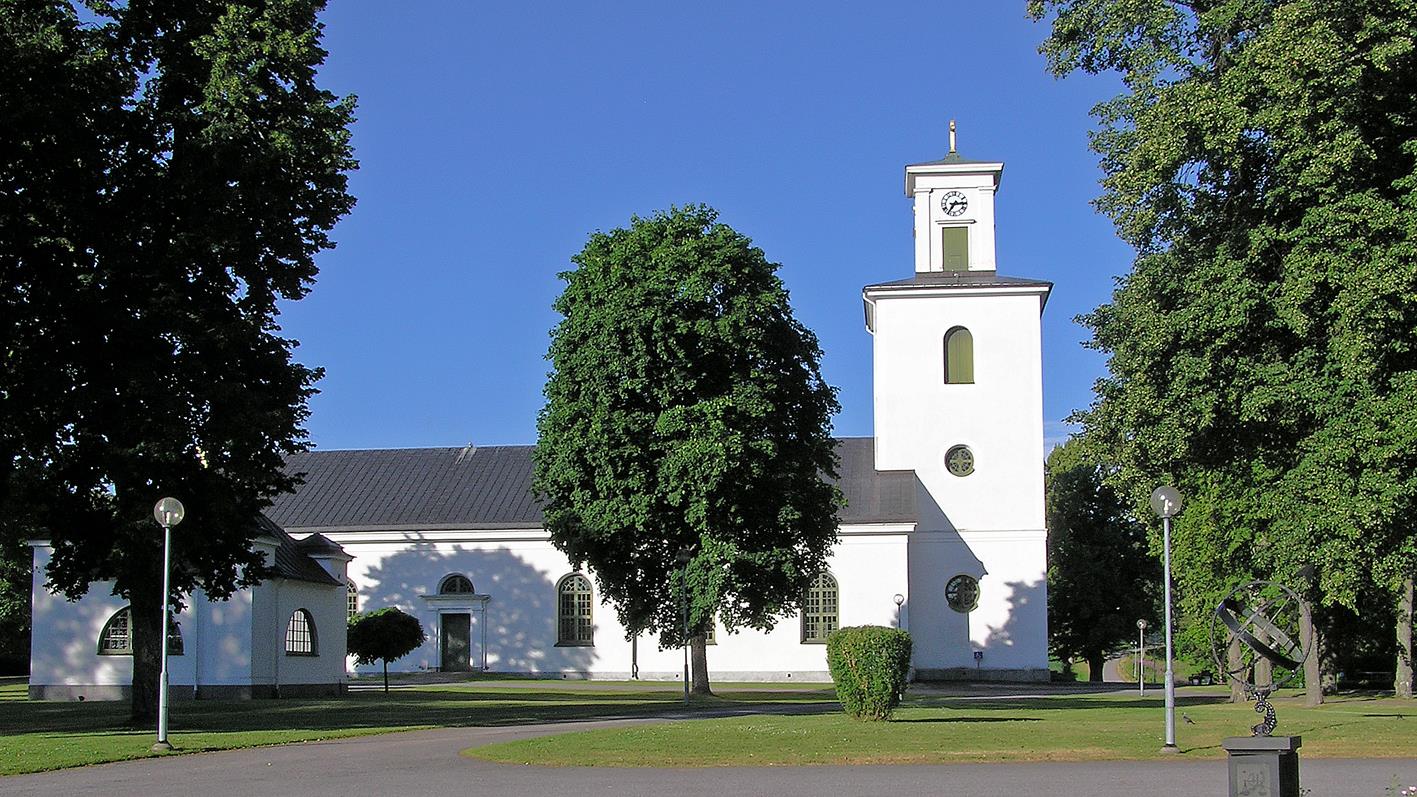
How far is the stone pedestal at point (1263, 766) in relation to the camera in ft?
35.3

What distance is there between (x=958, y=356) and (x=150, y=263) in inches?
1358

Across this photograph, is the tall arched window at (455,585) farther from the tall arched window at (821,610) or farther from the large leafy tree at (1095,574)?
the large leafy tree at (1095,574)

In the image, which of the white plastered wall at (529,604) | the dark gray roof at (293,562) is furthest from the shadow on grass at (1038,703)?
the dark gray roof at (293,562)

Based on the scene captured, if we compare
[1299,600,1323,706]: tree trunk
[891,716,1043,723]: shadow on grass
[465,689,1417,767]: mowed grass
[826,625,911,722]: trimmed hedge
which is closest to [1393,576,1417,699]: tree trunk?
[1299,600,1323,706]: tree trunk

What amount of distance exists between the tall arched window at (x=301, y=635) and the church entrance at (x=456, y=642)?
1380cm

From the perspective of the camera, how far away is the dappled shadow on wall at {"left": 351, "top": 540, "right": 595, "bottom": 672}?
5688cm

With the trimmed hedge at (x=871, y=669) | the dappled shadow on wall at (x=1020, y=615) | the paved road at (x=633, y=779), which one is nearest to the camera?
the paved road at (x=633, y=779)

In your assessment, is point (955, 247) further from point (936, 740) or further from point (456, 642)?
point (936, 740)

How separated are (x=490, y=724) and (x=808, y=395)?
50.7 feet

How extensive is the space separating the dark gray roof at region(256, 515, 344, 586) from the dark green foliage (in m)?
1.72

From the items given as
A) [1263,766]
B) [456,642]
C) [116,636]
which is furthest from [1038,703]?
[456,642]

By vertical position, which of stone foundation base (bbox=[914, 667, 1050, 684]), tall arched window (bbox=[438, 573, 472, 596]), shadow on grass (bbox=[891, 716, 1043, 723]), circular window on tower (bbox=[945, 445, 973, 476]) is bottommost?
stone foundation base (bbox=[914, 667, 1050, 684])

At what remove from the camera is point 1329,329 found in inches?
885

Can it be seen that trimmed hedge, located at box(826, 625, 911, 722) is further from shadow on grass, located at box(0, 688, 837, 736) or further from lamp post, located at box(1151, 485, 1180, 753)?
shadow on grass, located at box(0, 688, 837, 736)
